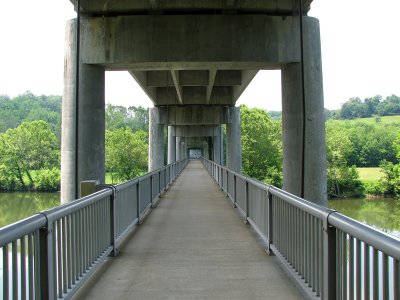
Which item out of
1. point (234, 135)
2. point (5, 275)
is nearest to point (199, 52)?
point (5, 275)

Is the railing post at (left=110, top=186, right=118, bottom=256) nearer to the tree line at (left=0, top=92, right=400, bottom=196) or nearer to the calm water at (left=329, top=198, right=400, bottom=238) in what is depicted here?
the calm water at (left=329, top=198, right=400, bottom=238)

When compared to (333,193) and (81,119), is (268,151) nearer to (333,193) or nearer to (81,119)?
(333,193)

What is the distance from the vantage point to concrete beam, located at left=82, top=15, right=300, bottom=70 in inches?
436

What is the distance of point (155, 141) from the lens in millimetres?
33844

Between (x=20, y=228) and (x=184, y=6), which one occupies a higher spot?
(x=184, y=6)

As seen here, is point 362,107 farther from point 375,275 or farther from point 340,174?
point 375,275

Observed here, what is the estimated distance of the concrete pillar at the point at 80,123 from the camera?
11281 millimetres

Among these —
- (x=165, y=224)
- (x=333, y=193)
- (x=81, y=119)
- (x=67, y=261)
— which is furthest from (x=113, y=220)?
(x=333, y=193)

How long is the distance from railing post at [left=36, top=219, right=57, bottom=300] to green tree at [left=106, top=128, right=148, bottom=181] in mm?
87608

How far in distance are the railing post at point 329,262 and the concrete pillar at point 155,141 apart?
2900 cm

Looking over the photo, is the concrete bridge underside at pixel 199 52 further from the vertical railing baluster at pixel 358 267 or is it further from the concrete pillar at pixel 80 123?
the vertical railing baluster at pixel 358 267

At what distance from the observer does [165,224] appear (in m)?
9.63

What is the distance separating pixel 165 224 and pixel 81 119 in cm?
376

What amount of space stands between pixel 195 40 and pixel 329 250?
8352 mm
